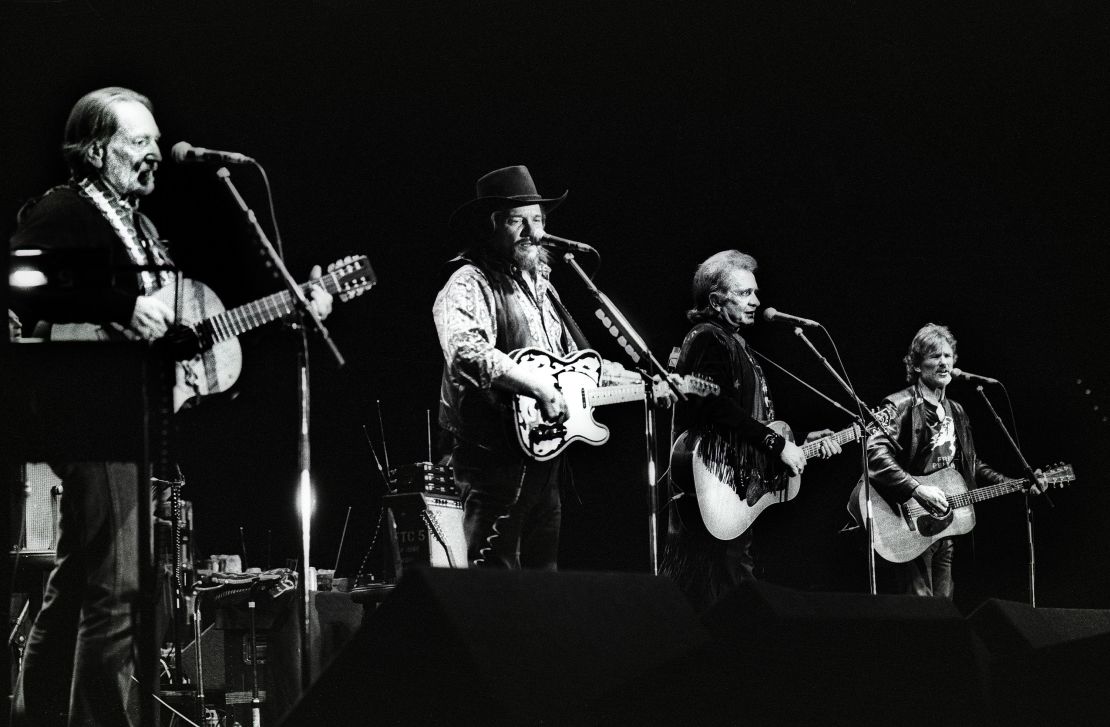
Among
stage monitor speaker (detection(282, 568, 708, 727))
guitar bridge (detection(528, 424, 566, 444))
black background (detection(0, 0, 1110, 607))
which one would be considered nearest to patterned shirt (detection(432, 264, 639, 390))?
black background (detection(0, 0, 1110, 607))

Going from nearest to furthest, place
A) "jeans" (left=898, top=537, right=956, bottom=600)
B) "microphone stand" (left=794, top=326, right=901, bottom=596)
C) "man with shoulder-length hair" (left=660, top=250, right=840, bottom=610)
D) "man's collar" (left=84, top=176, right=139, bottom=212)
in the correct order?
"man's collar" (left=84, top=176, right=139, bottom=212) < "man with shoulder-length hair" (left=660, top=250, right=840, bottom=610) < "microphone stand" (left=794, top=326, right=901, bottom=596) < "jeans" (left=898, top=537, right=956, bottom=600)

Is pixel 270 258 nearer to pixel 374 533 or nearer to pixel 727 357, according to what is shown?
pixel 374 533

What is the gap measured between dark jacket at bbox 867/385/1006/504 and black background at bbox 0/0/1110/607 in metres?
0.12

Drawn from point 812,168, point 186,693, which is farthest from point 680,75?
point 186,693

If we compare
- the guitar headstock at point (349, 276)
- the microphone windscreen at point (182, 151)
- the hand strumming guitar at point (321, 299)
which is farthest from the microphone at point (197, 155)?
the guitar headstock at point (349, 276)

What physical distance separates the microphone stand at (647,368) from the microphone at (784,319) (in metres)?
0.90

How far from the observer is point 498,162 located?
5.23 metres

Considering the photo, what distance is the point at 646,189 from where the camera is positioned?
5629mm

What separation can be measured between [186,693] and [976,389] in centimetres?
408

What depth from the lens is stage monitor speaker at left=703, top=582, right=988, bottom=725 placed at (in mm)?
2551

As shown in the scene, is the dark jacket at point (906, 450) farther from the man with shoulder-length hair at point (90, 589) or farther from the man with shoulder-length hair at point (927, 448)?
the man with shoulder-length hair at point (90, 589)

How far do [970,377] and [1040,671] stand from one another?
141 inches

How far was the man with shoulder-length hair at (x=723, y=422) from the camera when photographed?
5.28 meters

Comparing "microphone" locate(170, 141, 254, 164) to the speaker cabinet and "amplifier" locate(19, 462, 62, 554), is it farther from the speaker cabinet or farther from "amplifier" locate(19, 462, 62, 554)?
the speaker cabinet
